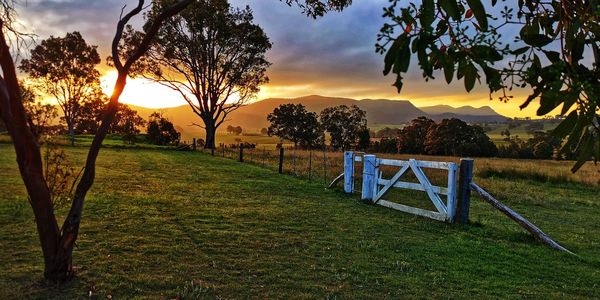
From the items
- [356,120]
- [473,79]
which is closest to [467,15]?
[473,79]

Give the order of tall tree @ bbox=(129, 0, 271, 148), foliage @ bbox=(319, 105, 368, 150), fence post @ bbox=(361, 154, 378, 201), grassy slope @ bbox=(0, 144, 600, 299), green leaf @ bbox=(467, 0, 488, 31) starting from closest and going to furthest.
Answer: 1. green leaf @ bbox=(467, 0, 488, 31)
2. grassy slope @ bbox=(0, 144, 600, 299)
3. fence post @ bbox=(361, 154, 378, 201)
4. tall tree @ bbox=(129, 0, 271, 148)
5. foliage @ bbox=(319, 105, 368, 150)

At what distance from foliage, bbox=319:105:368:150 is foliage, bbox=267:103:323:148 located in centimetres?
336

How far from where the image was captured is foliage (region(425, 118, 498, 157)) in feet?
184

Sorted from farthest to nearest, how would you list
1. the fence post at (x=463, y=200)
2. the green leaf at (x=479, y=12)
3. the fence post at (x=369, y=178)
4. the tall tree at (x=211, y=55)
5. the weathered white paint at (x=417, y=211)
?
the tall tree at (x=211, y=55) < the fence post at (x=369, y=178) < the weathered white paint at (x=417, y=211) < the fence post at (x=463, y=200) < the green leaf at (x=479, y=12)

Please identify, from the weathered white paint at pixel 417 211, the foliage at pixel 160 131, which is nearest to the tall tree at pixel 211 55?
the foliage at pixel 160 131

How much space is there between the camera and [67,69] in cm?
4316

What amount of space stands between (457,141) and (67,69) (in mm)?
47887

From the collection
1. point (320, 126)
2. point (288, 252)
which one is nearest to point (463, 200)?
point (288, 252)

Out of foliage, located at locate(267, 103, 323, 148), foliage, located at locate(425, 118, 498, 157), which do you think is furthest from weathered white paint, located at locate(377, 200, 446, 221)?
foliage, located at locate(267, 103, 323, 148)

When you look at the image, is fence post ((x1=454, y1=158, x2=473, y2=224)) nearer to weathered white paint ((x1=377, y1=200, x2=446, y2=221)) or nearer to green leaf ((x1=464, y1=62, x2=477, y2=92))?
weathered white paint ((x1=377, y1=200, x2=446, y2=221))

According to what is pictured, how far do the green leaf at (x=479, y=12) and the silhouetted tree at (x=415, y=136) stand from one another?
206ft

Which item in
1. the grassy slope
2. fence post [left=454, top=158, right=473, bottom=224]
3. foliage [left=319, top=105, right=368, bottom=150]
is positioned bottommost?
the grassy slope

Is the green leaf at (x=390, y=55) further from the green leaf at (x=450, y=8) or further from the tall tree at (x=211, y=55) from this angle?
the tall tree at (x=211, y=55)

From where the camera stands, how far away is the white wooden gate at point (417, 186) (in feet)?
29.9
